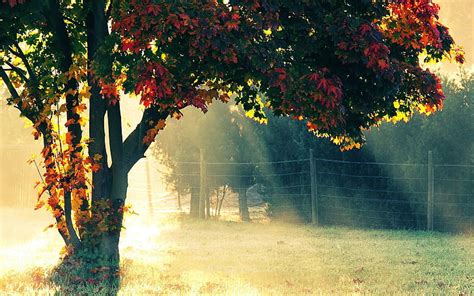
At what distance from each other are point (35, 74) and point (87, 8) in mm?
1609

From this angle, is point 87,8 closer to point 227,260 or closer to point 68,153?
point 68,153

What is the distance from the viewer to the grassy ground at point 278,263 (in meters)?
11.2

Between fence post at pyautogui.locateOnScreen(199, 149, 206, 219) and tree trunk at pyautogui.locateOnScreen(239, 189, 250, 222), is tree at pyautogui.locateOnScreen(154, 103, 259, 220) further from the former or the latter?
fence post at pyautogui.locateOnScreen(199, 149, 206, 219)

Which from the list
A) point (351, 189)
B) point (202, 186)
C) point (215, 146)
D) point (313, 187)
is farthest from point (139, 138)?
point (215, 146)

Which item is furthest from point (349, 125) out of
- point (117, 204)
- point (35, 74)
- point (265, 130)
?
point (265, 130)

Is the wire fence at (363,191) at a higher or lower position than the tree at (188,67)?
lower

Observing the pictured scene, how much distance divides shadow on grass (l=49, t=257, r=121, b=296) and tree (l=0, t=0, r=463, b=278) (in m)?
0.36

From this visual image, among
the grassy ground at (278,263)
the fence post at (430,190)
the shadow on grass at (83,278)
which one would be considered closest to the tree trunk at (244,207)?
the grassy ground at (278,263)

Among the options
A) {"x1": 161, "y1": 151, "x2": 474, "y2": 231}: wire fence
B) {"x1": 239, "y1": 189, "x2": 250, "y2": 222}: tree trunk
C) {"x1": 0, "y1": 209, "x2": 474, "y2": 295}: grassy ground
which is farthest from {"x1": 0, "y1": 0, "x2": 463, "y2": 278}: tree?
{"x1": 239, "y1": 189, "x2": 250, "y2": 222}: tree trunk

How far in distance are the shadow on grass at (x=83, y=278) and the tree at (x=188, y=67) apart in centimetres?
36

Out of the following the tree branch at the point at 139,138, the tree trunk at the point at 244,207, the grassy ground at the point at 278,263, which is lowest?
the grassy ground at the point at 278,263

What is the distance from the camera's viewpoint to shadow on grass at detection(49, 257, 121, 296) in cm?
1061

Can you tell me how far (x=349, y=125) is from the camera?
1180 centimetres

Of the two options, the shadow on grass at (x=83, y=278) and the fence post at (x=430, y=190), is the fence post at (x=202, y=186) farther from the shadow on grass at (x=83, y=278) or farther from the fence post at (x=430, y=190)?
the shadow on grass at (x=83, y=278)
